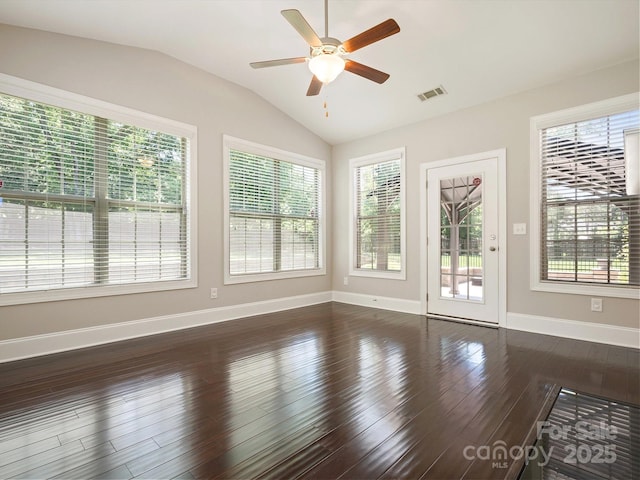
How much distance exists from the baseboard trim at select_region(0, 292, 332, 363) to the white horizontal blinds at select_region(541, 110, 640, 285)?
380 centimetres

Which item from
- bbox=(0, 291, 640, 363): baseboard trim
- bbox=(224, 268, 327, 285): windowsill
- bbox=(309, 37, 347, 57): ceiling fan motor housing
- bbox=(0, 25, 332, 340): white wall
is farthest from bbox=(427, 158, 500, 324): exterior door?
bbox=(309, 37, 347, 57): ceiling fan motor housing

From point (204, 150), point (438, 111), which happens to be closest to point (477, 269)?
point (438, 111)

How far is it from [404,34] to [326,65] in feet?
4.34

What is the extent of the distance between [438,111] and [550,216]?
2.02 m

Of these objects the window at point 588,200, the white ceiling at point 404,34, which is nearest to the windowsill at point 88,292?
the white ceiling at point 404,34

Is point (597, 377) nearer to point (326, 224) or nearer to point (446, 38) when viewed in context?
point (446, 38)

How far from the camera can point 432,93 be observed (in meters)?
4.09

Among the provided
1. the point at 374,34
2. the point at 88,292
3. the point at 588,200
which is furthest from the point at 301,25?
the point at 588,200

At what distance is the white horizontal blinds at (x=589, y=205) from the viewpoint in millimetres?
3264

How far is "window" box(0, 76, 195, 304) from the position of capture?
9.52 feet

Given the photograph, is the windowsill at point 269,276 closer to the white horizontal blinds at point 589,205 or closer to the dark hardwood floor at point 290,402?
the dark hardwood floor at point 290,402

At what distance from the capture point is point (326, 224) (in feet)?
19.1

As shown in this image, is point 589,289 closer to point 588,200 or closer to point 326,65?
point 588,200

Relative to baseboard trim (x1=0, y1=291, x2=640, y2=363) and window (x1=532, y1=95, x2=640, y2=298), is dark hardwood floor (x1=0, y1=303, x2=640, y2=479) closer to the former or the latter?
baseboard trim (x1=0, y1=291, x2=640, y2=363)
